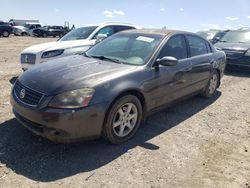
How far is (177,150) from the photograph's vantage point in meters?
4.25

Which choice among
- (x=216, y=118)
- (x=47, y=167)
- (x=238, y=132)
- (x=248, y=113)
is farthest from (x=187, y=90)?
(x=47, y=167)

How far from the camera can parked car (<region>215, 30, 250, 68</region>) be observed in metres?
9.96

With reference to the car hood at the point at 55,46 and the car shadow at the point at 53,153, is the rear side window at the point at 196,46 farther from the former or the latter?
the car hood at the point at 55,46

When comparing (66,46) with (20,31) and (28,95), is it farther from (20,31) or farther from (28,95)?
(20,31)

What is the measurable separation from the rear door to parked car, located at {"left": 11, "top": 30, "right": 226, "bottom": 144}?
0.09 feet

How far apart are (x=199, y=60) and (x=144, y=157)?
276cm

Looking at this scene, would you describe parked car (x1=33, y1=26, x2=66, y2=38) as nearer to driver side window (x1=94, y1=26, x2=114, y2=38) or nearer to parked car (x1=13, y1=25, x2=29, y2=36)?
parked car (x1=13, y1=25, x2=29, y2=36)

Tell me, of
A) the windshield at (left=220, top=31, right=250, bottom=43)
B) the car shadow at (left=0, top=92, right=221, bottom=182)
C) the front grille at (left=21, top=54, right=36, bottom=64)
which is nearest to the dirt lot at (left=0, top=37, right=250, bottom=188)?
the car shadow at (left=0, top=92, right=221, bottom=182)

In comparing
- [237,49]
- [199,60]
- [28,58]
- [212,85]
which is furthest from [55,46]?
[237,49]

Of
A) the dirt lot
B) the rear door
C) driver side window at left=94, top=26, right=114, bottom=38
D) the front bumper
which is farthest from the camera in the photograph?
driver side window at left=94, top=26, right=114, bottom=38

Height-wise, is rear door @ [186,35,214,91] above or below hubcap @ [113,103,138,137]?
above

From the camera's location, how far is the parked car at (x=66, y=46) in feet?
24.7

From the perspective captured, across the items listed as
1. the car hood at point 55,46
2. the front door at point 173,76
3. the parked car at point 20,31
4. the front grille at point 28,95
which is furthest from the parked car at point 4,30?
the front grille at point 28,95

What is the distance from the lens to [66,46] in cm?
798
